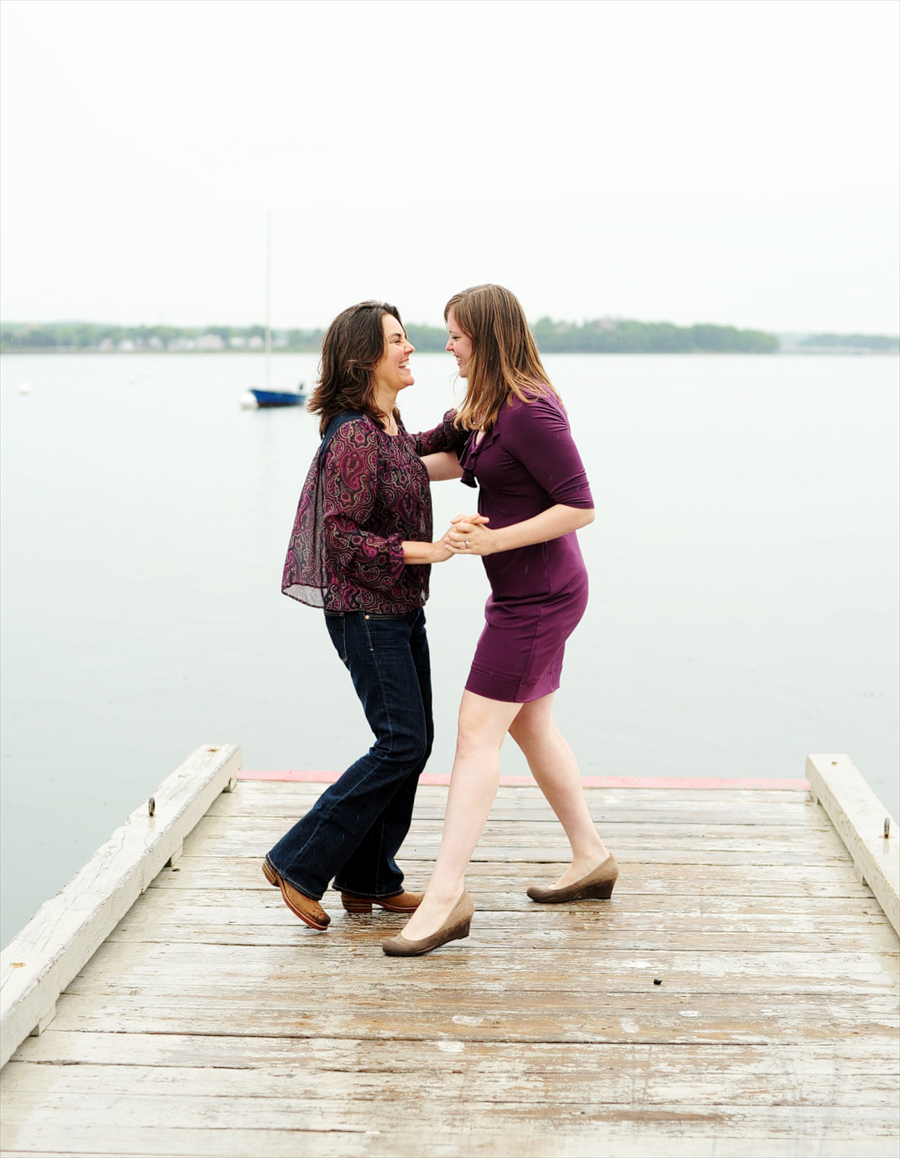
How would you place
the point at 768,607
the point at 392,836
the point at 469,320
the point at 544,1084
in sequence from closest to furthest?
the point at 544,1084 → the point at 469,320 → the point at 392,836 → the point at 768,607

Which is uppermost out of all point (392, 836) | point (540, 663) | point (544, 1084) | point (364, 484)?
point (364, 484)

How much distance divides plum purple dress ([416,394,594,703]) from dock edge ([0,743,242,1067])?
3.37 feet

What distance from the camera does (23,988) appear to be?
2.60 m

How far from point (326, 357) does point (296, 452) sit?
40.0 meters

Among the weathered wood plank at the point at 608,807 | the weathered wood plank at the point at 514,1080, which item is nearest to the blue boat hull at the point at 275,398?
the weathered wood plank at the point at 608,807

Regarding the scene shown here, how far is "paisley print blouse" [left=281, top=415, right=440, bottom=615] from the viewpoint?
2994mm

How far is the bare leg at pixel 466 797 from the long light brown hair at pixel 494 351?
0.70m

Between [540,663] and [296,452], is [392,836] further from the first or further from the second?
[296,452]

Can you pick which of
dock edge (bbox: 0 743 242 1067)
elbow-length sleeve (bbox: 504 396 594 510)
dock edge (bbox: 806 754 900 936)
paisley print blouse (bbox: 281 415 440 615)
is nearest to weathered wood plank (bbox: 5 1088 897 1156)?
dock edge (bbox: 0 743 242 1067)

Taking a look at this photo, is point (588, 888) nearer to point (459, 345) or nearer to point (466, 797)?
point (466, 797)

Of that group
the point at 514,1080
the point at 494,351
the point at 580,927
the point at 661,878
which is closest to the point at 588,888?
the point at 580,927

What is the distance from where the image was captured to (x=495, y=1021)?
275 cm

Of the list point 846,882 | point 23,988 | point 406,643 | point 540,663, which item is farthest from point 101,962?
point 846,882

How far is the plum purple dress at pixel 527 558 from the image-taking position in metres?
2.95
